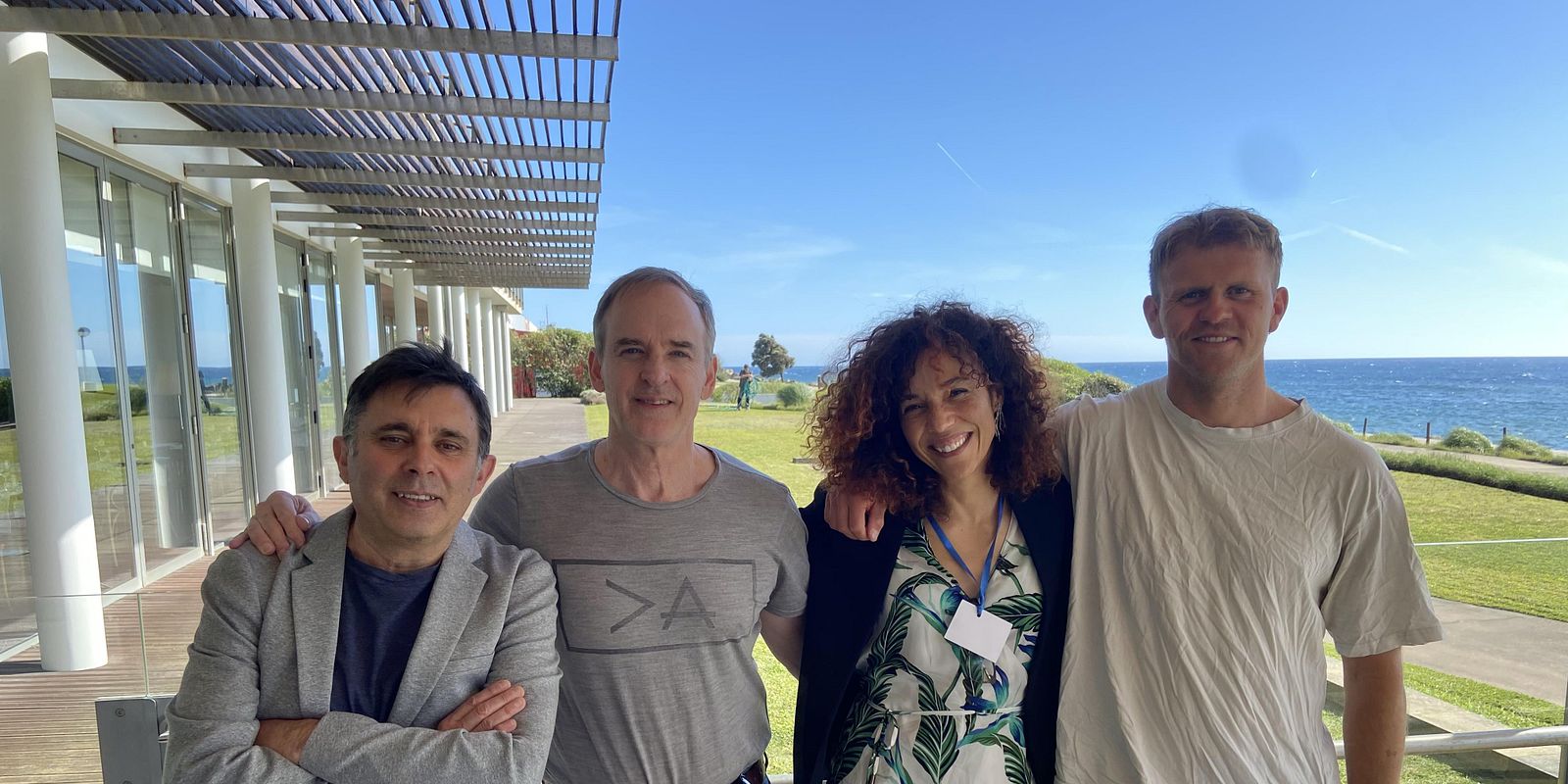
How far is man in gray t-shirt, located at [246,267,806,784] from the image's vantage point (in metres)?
1.55

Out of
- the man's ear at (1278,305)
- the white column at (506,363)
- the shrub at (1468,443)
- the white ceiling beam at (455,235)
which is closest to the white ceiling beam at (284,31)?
the man's ear at (1278,305)

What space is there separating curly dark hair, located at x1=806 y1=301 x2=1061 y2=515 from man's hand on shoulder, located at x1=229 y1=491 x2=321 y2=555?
3.62ft

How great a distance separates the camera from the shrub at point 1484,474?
64.5 ft

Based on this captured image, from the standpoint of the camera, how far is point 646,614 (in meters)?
1.56

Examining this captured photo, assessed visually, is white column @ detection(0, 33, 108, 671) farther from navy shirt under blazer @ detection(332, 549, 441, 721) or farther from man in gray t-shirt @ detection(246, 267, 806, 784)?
navy shirt under blazer @ detection(332, 549, 441, 721)

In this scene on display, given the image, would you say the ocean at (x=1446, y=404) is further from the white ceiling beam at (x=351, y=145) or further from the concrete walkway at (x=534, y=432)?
the white ceiling beam at (x=351, y=145)

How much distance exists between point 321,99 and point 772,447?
63.7ft

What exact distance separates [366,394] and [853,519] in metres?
1.02

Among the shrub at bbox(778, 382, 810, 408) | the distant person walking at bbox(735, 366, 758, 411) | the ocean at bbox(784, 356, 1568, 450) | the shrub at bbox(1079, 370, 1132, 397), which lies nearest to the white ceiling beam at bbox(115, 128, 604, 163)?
the shrub at bbox(1079, 370, 1132, 397)

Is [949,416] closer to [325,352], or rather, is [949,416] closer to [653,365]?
[653,365]

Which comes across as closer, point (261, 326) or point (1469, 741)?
point (1469, 741)

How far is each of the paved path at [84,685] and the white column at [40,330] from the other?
2.73 metres

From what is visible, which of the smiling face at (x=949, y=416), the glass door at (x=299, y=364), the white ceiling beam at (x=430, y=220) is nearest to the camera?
the smiling face at (x=949, y=416)

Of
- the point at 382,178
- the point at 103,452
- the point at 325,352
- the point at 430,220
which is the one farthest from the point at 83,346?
the point at 325,352
